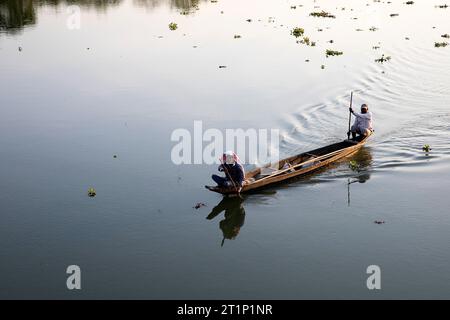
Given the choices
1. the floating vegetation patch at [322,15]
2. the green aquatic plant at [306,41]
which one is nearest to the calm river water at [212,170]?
the green aquatic plant at [306,41]

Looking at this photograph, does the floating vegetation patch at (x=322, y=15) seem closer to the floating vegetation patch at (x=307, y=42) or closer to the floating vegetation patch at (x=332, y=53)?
the floating vegetation patch at (x=307, y=42)

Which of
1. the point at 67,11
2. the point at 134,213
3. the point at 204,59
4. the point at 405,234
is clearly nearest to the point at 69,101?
the point at 204,59

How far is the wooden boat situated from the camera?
17.8 metres

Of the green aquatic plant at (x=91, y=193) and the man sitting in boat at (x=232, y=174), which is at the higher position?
the man sitting in boat at (x=232, y=174)

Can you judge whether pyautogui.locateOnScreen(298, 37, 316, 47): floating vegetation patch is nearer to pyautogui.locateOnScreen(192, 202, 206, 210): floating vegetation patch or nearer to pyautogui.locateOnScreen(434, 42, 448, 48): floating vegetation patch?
pyautogui.locateOnScreen(434, 42, 448, 48): floating vegetation patch

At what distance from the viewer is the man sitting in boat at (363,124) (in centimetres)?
2175

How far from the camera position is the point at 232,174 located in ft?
57.2

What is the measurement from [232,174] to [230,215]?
134 centimetres

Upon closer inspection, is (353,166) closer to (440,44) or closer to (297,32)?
(440,44)

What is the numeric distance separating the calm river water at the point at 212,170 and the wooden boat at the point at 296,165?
0.47 m

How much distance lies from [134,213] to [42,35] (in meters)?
28.8

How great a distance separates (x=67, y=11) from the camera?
166 ft

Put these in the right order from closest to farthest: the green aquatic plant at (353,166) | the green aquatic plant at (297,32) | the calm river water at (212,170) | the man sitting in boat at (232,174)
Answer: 1. the calm river water at (212,170)
2. the man sitting in boat at (232,174)
3. the green aquatic plant at (353,166)
4. the green aquatic plant at (297,32)
